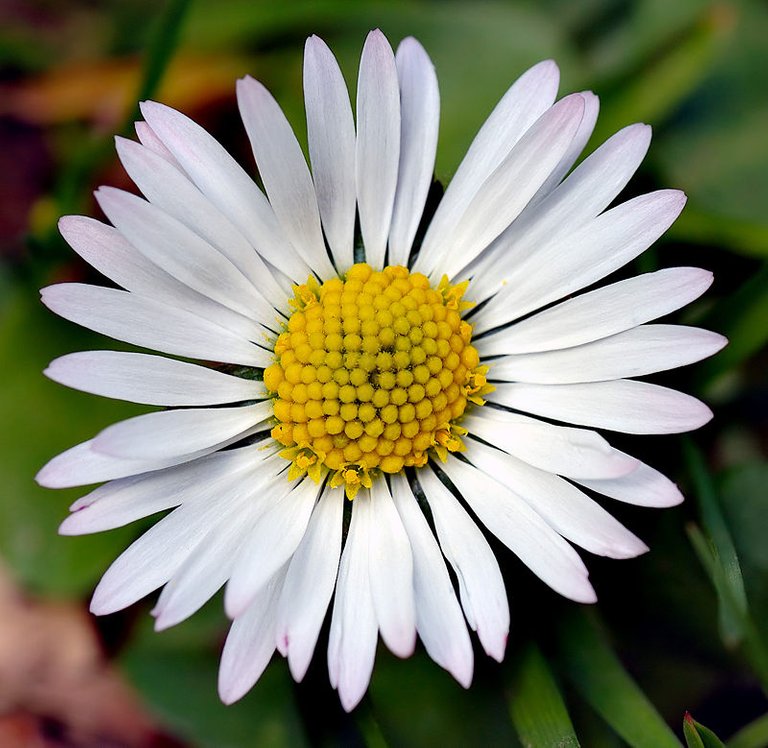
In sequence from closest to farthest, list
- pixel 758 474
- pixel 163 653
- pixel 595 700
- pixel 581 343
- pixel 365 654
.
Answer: pixel 365 654 < pixel 581 343 < pixel 595 700 < pixel 758 474 < pixel 163 653

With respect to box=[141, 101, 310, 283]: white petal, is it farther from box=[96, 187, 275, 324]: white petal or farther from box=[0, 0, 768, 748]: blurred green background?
box=[0, 0, 768, 748]: blurred green background

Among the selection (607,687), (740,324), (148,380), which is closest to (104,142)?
(148,380)

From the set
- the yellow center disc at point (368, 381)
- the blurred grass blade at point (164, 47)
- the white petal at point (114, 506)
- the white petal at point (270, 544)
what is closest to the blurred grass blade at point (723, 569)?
the yellow center disc at point (368, 381)

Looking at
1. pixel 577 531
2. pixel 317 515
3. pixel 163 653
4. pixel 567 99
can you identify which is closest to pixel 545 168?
pixel 567 99

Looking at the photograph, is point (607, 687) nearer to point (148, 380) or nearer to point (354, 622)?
point (354, 622)

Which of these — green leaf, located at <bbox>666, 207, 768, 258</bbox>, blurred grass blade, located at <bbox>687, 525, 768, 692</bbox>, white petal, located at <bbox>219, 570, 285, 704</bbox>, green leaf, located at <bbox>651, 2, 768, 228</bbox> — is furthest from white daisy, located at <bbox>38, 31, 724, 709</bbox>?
green leaf, located at <bbox>651, 2, 768, 228</bbox>

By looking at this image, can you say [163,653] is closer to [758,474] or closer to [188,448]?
[188,448]

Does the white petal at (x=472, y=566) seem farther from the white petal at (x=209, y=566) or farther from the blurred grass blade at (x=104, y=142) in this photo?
the blurred grass blade at (x=104, y=142)
